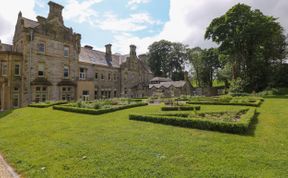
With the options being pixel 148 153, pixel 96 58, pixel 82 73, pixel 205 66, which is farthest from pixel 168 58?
pixel 148 153

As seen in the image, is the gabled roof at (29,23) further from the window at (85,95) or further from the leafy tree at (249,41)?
the leafy tree at (249,41)

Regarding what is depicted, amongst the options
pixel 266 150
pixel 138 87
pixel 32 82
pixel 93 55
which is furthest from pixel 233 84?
pixel 32 82

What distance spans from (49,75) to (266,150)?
27896mm

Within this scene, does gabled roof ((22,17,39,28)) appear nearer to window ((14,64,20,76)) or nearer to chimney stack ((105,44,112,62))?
window ((14,64,20,76))

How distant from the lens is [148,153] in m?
5.68

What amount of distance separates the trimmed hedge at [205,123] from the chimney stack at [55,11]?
24301 millimetres

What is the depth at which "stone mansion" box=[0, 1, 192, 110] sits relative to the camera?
936 inches

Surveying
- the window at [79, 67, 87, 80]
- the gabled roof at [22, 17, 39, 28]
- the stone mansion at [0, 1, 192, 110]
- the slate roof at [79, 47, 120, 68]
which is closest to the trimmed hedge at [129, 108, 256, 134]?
the stone mansion at [0, 1, 192, 110]

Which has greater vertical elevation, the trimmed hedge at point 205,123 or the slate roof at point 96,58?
the slate roof at point 96,58

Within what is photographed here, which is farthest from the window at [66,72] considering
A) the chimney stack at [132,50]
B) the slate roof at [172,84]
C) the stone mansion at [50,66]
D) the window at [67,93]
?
the slate roof at [172,84]

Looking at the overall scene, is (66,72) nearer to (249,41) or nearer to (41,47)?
(41,47)

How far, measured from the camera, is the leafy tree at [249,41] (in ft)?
107

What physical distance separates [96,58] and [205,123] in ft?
101

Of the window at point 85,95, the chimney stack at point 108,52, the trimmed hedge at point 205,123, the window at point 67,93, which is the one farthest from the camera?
the chimney stack at point 108,52
